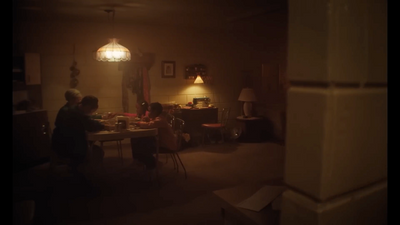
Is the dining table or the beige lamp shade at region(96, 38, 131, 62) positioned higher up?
the beige lamp shade at region(96, 38, 131, 62)

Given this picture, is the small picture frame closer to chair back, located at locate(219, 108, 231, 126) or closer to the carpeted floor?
chair back, located at locate(219, 108, 231, 126)

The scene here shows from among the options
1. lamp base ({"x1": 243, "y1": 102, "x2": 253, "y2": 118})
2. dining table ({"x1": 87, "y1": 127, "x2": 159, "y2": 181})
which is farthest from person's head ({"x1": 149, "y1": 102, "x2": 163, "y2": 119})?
lamp base ({"x1": 243, "y1": 102, "x2": 253, "y2": 118})

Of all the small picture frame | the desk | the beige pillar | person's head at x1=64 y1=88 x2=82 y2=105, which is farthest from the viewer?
the small picture frame

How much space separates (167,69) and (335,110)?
630 cm

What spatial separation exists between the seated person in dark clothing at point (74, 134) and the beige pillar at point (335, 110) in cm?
311

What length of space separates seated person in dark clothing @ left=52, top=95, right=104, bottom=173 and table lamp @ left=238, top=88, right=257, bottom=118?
3938 millimetres

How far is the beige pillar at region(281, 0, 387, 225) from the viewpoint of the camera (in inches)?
33.4

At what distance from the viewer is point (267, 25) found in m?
6.49

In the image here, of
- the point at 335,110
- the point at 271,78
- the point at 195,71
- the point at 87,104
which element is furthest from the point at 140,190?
the point at 271,78

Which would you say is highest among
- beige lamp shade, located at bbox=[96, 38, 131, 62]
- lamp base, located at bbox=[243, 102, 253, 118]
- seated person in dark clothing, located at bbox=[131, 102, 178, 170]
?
beige lamp shade, located at bbox=[96, 38, 131, 62]

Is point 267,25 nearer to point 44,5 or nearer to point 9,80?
point 44,5

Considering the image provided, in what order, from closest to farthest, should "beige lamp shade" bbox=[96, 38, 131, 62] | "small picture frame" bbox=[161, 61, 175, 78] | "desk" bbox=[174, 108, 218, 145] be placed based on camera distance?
"beige lamp shade" bbox=[96, 38, 131, 62] → "desk" bbox=[174, 108, 218, 145] → "small picture frame" bbox=[161, 61, 175, 78]

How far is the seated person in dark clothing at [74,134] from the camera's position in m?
3.63

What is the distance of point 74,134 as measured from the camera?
3.65 meters
